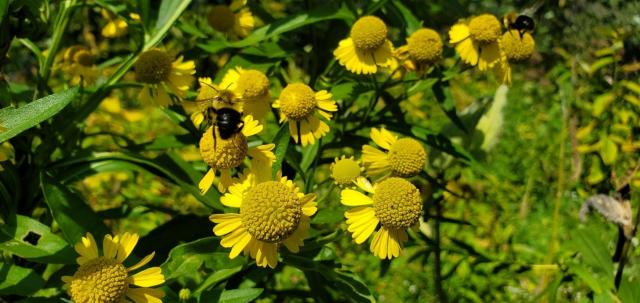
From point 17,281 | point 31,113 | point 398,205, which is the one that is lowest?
point 17,281

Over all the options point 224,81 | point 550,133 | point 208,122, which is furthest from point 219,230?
point 550,133

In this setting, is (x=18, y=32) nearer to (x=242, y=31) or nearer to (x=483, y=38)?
(x=242, y=31)

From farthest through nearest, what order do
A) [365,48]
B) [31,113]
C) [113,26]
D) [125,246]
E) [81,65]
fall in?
[113,26]
[81,65]
[365,48]
[125,246]
[31,113]

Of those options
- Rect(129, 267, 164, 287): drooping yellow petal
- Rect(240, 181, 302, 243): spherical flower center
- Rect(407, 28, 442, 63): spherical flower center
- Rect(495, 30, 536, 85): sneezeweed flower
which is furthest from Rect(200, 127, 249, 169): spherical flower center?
Rect(495, 30, 536, 85): sneezeweed flower

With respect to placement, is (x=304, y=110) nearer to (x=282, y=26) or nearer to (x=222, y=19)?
(x=282, y=26)

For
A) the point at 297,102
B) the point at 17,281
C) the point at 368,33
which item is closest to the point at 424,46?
the point at 368,33

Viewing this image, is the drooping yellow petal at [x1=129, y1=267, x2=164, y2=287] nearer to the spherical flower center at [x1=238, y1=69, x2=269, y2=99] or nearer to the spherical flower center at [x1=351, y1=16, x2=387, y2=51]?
the spherical flower center at [x1=238, y1=69, x2=269, y2=99]

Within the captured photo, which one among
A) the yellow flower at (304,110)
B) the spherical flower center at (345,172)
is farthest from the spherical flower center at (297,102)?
the spherical flower center at (345,172)

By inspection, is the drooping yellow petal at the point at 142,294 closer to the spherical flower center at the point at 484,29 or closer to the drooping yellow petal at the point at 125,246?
the drooping yellow petal at the point at 125,246
